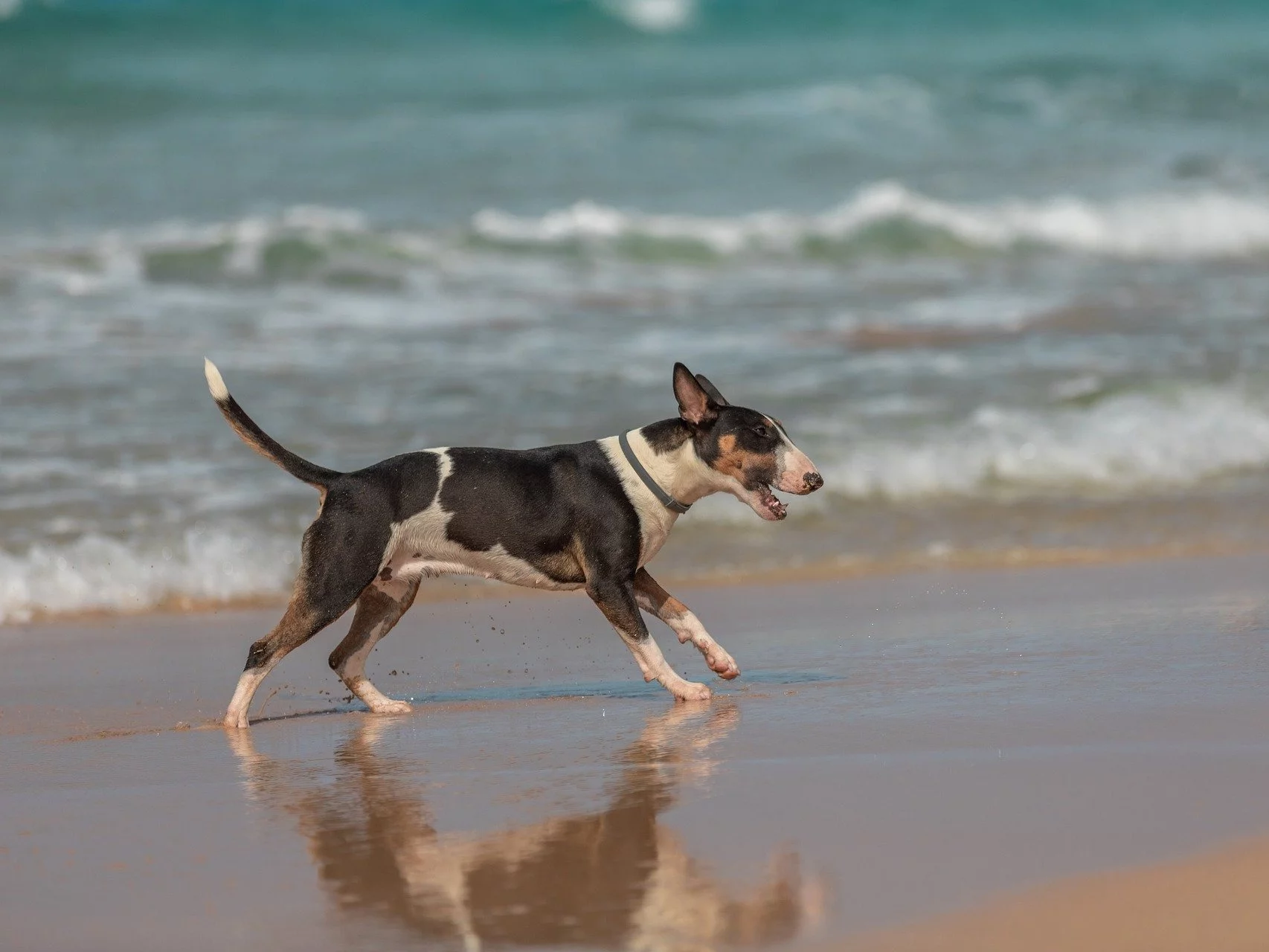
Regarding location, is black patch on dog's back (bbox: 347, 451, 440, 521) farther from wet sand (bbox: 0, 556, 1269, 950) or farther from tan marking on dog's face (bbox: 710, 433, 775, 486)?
tan marking on dog's face (bbox: 710, 433, 775, 486)

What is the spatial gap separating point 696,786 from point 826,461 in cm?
610

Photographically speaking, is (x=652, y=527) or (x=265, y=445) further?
(x=652, y=527)

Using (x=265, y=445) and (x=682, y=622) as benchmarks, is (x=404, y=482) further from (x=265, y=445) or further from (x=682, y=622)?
(x=682, y=622)

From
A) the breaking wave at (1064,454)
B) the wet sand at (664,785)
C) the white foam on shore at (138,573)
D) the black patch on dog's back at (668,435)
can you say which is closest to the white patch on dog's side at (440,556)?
the wet sand at (664,785)

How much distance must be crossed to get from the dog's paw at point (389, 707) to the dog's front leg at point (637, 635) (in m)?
0.80

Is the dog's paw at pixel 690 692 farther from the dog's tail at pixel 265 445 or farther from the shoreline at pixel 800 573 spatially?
the shoreline at pixel 800 573

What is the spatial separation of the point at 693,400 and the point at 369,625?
1.50 metres

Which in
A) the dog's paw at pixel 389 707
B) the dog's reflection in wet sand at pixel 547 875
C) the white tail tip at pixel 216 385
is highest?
the white tail tip at pixel 216 385

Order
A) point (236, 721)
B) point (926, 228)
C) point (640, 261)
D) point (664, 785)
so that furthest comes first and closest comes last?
point (926, 228) < point (640, 261) < point (236, 721) < point (664, 785)

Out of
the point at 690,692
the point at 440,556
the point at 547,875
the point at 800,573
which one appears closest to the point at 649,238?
the point at 800,573

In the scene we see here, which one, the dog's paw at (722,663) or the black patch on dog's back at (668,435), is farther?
the black patch on dog's back at (668,435)

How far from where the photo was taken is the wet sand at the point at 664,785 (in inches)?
153

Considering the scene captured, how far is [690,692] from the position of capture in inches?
255

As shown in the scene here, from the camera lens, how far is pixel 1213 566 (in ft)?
28.0
